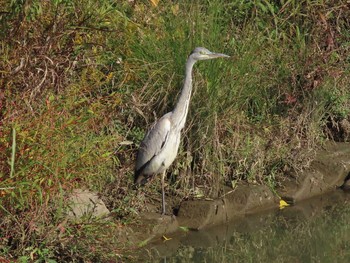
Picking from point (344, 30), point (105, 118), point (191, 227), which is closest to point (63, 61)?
point (105, 118)

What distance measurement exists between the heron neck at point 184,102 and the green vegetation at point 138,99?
0.52 metres

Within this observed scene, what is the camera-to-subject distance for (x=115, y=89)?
9133 mm

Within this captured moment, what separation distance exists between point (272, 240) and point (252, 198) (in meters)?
0.61

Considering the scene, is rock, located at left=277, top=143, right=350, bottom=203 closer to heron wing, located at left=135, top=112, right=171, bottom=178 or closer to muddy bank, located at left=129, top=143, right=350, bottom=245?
muddy bank, located at left=129, top=143, right=350, bottom=245

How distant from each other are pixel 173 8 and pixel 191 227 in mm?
2267

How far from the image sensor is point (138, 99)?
9.00 meters

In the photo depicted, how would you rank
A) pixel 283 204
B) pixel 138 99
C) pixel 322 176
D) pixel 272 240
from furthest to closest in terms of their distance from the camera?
pixel 322 176, pixel 283 204, pixel 138 99, pixel 272 240

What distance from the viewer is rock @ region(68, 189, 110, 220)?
7.34 metres

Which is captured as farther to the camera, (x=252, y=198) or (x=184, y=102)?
(x=252, y=198)

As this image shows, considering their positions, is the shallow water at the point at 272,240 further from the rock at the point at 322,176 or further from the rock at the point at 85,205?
the rock at the point at 85,205

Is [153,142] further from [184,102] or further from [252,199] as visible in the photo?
[252,199]

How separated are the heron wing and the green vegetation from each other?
0.21 m

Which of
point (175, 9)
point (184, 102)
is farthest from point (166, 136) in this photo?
point (175, 9)

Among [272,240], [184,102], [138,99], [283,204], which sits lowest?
[283,204]
